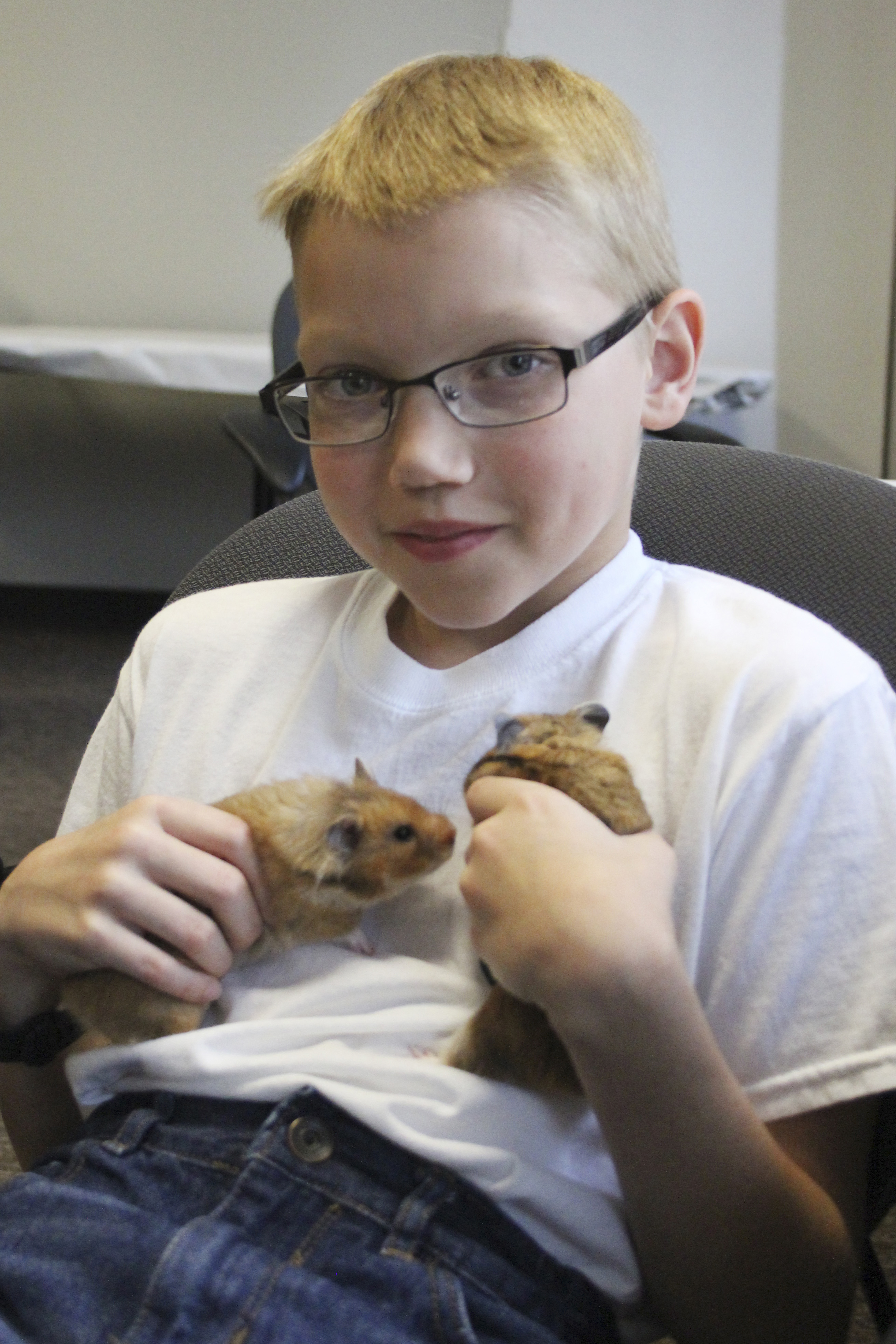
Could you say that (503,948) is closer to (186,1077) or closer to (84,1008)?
(186,1077)

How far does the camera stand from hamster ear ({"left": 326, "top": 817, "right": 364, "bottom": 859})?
0.87 metres

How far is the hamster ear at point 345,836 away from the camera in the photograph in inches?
34.3

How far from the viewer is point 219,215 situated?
456 centimetres

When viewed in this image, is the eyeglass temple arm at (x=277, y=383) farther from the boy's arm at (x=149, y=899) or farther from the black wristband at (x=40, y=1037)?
the black wristband at (x=40, y=1037)

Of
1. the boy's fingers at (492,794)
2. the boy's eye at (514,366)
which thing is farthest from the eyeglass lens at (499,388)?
the boy's fingers at (492,794)

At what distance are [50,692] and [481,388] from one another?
3.45m

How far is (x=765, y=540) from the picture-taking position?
1144 mm

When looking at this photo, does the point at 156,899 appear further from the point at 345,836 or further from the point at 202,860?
the point at 345,836

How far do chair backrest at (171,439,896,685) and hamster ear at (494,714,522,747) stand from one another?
0.40 metres

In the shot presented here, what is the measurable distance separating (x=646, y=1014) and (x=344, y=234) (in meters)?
0.59

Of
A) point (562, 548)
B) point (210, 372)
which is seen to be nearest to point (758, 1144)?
point (562, 548)

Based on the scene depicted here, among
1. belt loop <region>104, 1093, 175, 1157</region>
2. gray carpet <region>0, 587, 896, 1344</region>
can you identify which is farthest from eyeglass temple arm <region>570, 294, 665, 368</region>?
gray carpet <region>0, 587, 896, 1344</region>

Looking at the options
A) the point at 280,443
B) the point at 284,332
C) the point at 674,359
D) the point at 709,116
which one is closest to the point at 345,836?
the point at 674,359

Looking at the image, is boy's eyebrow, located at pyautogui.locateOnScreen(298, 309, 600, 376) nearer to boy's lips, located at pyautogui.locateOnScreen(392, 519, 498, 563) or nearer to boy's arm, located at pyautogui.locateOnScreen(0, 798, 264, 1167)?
boy's lips, located at pyautogui.locateOnScreen(392, 519, 498, 563)
